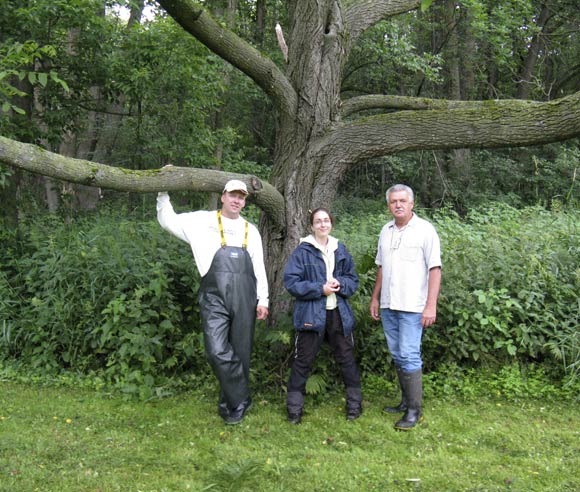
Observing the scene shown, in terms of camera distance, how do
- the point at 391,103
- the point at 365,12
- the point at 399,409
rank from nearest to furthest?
1. the point at 399,409
2. the point at 365,12
3. the point at 391,103

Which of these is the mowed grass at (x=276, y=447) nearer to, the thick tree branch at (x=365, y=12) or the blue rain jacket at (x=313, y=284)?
the blue rain jacket at (x=313, y=284)

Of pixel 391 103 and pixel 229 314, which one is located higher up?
pixel 391 103

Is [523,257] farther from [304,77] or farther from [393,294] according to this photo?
[304,77]

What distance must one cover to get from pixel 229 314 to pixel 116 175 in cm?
138

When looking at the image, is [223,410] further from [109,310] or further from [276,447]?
[109,310]

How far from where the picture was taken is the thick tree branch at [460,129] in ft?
13.4

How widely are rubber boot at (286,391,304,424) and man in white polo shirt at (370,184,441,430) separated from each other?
2.58 feet

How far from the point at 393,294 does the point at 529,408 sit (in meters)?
1.66

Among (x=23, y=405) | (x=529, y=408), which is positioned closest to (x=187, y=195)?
(x=23, y=405)

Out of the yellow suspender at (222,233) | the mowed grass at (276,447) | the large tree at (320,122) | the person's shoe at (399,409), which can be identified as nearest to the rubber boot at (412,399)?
the mowed grass at (276,447)

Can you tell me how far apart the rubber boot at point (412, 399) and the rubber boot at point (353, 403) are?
1.15 ft

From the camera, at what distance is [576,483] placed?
3512 millimetres

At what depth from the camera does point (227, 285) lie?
4301 mm

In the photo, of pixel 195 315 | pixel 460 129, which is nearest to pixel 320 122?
pixel 460 129
